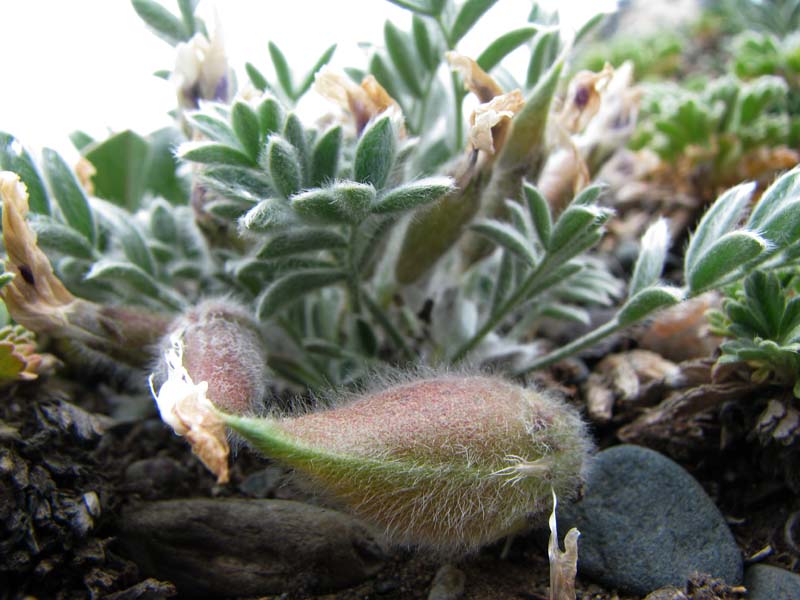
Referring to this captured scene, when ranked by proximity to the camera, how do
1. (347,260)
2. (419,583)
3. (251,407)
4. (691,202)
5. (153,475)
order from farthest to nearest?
(691,202) < (153,475) < (347,260) < (419,583) < (251,407)

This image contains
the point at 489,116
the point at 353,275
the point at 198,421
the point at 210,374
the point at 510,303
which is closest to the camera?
the point at 198,421

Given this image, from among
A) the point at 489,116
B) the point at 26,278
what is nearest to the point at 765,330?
the point at 489,116

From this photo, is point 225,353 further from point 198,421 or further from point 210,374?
point 198,421

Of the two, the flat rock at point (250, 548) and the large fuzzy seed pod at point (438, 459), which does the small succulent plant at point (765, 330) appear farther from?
the flat rock at point (250, 548)

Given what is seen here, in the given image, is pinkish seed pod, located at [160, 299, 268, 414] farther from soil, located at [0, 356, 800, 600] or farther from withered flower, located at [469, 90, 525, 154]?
withered flower, located at [469, 90, 525, 154]

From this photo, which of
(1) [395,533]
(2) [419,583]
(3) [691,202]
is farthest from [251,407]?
(3) [691,202]

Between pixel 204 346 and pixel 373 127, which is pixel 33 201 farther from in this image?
pixel 373 127
